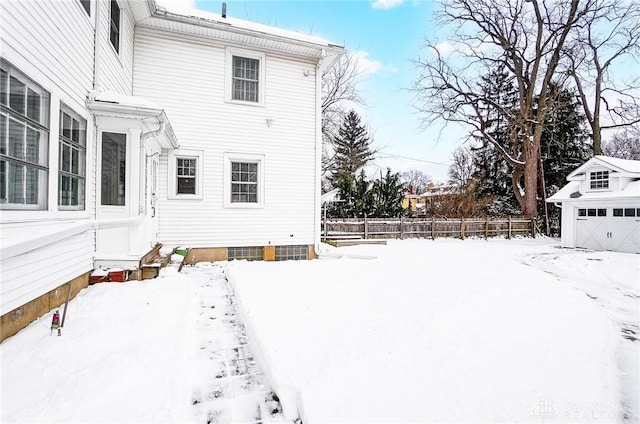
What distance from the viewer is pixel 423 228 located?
1638 cm

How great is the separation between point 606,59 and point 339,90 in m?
16.5

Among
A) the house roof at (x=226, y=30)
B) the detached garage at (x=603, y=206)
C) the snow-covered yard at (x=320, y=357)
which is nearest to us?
the snow-covered yard at (x=320, y=357)

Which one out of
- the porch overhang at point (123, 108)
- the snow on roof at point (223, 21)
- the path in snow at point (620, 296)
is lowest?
the path in snow at point (620, 296)

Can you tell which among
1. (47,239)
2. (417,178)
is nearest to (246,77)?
(47,239)

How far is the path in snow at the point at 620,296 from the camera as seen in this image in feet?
9.51

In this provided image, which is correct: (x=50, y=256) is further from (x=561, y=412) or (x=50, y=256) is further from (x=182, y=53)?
(x=182, y=53)

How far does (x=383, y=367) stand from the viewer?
9.39 ft

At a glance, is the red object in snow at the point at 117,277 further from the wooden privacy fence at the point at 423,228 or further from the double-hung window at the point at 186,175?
the wooden privacy fence at the point at 423,228

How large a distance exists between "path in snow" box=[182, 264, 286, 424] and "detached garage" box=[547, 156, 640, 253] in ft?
51.2

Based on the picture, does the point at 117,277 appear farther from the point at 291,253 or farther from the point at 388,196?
the point at 388,196

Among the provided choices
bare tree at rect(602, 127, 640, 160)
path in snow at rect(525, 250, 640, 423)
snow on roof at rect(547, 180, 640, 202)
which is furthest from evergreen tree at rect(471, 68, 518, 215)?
path in snow at rect(525, 250, 640, 423)

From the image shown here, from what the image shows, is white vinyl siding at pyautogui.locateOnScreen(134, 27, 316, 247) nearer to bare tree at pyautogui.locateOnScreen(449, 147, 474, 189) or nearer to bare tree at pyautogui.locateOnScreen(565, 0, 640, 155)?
bare tree at pyautogui.locateOnScreen(565, 0, 640, 155)

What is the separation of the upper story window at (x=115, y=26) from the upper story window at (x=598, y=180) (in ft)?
58.2

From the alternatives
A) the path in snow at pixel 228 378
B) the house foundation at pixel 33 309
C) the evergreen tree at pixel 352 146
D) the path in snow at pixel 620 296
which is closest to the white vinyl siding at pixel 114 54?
the house foundation at pixel 33 309
